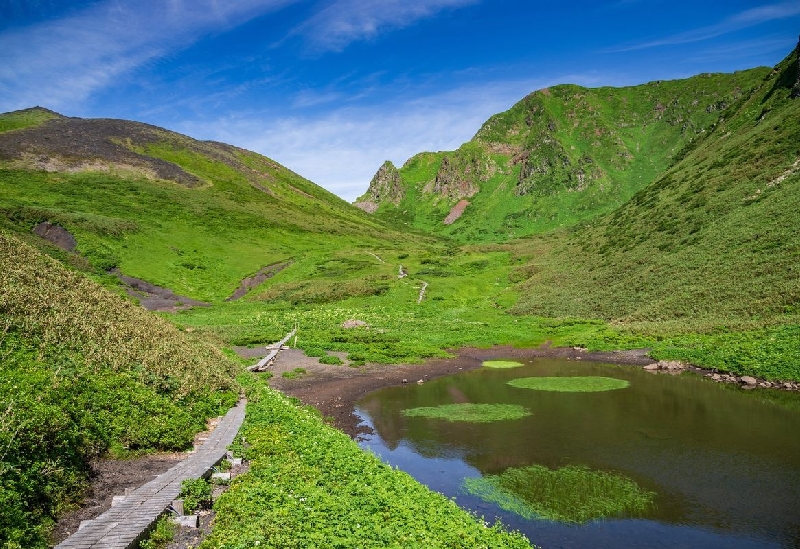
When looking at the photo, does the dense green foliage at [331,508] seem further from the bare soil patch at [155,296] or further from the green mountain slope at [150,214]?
the green mountain slope at [150,214]

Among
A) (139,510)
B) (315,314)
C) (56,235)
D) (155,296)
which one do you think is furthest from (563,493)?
(56,235)

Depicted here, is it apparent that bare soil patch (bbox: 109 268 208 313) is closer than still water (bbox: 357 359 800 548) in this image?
No

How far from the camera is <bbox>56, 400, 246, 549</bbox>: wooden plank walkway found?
11836 millimetres

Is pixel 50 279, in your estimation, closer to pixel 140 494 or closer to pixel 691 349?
pixel 140 494

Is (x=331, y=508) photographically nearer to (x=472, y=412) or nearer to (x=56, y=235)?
(x=472, y=412)

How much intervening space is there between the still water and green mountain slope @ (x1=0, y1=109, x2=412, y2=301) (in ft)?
269

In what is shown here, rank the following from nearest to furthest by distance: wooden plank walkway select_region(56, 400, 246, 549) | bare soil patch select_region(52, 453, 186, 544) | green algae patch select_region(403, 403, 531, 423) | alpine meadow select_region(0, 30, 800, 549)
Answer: wooden plank walkway select_region(56, 400, 246, 549) → bare soil patch select_region(52, 453, 186, 544) → alpine meadow select_region(0, 30, 800, 549) → green algae patch select_region(403, 403, 531, 423)

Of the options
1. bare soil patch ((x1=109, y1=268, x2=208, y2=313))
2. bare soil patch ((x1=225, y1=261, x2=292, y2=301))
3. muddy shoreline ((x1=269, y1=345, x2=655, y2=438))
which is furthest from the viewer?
bare soil patch ((x1=225, y1=261, x2=292, y2=301))

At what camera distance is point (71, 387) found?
18.7 m

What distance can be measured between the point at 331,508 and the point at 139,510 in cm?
566

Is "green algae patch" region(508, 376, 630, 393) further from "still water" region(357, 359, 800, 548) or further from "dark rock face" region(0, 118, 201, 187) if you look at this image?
"dark rock face" region(0, 118, 201, 187)

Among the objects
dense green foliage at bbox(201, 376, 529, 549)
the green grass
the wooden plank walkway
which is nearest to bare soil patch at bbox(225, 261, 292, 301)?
the wooden plank walkway

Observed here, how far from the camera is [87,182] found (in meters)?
153

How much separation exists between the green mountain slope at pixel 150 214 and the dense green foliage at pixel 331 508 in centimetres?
8820
